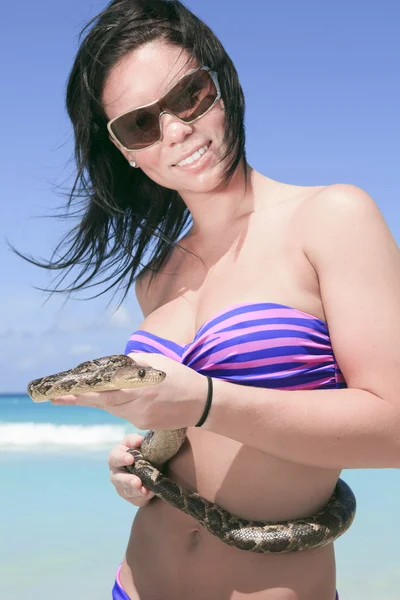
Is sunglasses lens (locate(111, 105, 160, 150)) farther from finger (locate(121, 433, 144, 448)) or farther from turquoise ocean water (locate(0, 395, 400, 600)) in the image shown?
turquoise ocean water (locate(0, 395, 400, 600))

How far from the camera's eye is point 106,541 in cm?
860

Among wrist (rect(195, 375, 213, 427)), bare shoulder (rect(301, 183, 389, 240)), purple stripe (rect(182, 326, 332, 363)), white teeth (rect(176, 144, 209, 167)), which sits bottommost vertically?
wrist (rect(195, 375, 213, 427))

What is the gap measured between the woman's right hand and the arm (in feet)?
2.46

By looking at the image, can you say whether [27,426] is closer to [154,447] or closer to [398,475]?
[398,475]

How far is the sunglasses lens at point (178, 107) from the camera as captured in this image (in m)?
3.16

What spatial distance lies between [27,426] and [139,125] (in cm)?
1914

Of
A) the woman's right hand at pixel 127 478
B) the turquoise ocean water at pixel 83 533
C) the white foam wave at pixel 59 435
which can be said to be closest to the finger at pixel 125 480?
the woman's right hand at pixel 127 478

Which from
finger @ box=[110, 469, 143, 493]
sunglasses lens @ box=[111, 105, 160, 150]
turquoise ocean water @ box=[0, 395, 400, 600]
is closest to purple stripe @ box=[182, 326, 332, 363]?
finger @ box=[110, 469, 143, 493]

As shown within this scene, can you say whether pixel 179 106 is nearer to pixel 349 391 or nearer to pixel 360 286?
pixel 360 286

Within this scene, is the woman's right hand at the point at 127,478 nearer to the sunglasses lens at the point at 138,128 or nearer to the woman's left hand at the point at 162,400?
the woman's left hand at the point at 162,400

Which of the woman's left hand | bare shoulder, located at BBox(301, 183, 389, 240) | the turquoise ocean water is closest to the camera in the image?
the woman's left hand

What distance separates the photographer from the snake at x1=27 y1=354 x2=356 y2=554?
2.37 m

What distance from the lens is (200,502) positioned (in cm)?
277

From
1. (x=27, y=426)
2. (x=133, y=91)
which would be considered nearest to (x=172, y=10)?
(x=133, y=91)
